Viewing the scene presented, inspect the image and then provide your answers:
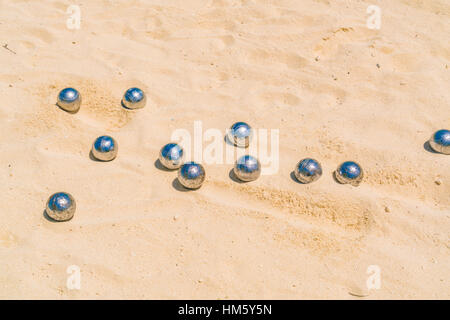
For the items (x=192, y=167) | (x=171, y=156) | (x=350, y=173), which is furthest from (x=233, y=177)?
(x=350, y=173)

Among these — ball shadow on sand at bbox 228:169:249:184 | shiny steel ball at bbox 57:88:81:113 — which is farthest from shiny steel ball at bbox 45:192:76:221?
ball shadow on sand at bbox 228:169:249:184

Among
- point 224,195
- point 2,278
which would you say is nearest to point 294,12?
point 224,195

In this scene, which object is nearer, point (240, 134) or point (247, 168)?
point (247, 168)

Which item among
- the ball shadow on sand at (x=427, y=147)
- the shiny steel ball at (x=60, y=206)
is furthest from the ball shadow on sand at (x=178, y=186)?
the ball shadow on sand at (x=427, y=147)

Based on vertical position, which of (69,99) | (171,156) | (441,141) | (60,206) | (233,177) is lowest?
(60,206)

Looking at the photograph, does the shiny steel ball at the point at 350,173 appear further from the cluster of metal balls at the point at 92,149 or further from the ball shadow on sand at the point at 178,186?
the cluster of metal balls at the point at 92,149

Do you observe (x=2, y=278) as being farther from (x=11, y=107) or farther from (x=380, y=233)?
(x=380, y=233)

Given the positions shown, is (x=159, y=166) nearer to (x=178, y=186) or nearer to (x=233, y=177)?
(x=178, y=186)
